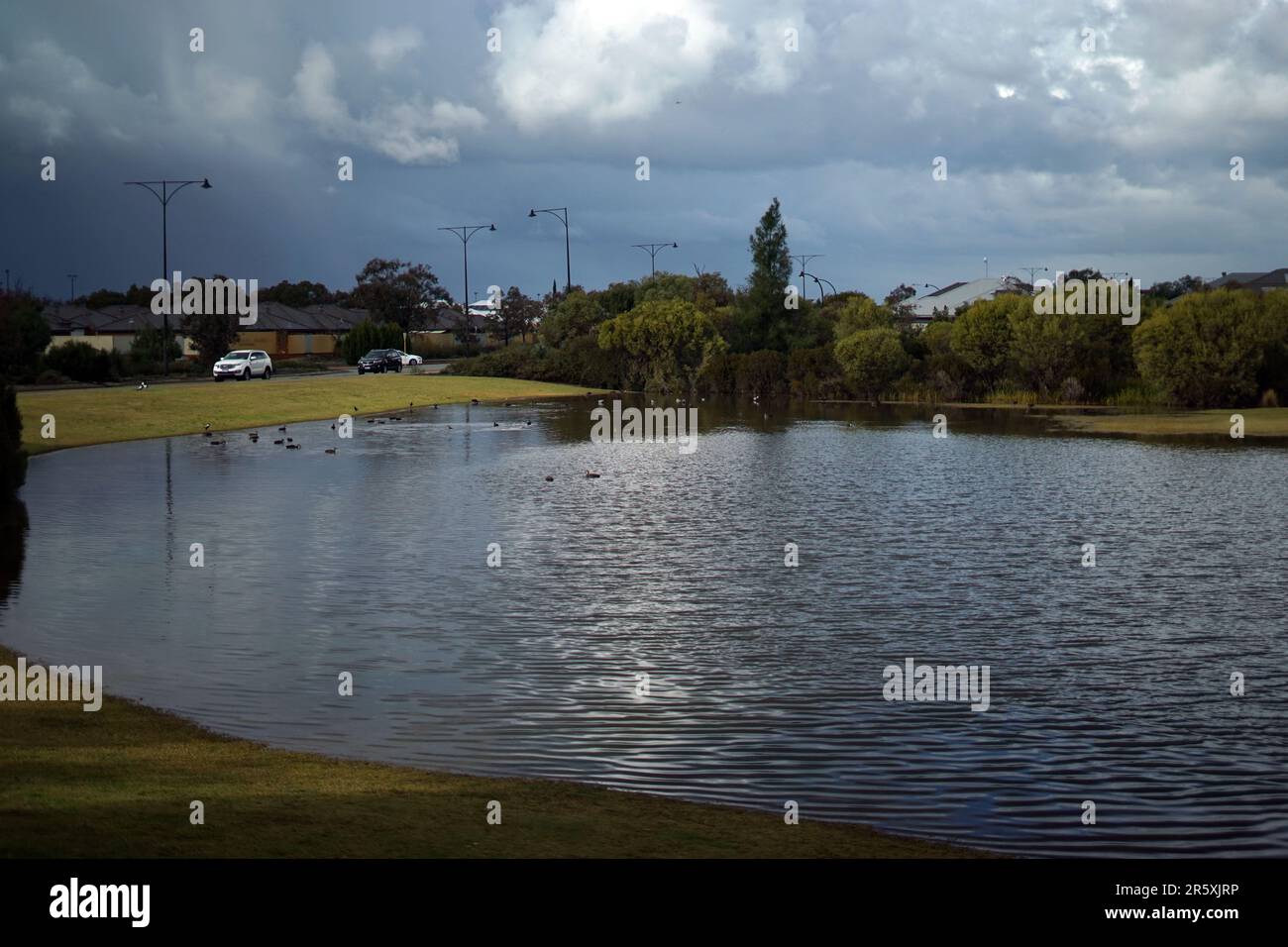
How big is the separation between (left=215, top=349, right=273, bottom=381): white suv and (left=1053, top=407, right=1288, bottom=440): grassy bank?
4309 centimetres

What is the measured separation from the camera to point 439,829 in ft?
28.6

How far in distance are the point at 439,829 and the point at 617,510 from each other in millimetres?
19735

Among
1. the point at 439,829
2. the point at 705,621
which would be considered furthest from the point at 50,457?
the point at 439,829

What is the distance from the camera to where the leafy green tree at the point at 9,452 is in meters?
29.1

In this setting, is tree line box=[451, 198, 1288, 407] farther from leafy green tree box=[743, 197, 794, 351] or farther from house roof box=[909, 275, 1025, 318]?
house roof box=[909, 275, 1025, 318]

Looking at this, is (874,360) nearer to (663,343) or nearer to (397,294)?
(663,343)

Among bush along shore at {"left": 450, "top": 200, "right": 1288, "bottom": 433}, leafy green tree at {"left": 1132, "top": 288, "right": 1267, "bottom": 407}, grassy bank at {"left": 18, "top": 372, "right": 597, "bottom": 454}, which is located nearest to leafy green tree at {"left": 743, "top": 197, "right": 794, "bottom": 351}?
bush along shore at {"left": 450, "top": 200, "right": 1288, "bottom": 433}

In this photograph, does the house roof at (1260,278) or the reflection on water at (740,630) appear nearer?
the reflection on water at (740,630)

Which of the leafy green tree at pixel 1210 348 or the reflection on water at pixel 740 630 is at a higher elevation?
the leafy green tree at pixel 1210 348

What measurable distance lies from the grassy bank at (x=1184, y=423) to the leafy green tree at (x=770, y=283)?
4399 centimetres

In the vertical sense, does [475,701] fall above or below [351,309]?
below

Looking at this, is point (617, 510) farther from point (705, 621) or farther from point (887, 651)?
point (887, 651)

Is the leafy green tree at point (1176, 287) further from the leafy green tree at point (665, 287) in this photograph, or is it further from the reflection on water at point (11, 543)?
the reflection on water at point (11, 543)

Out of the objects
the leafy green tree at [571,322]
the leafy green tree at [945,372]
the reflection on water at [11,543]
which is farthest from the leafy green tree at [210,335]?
the reflection on water at [11,543]
